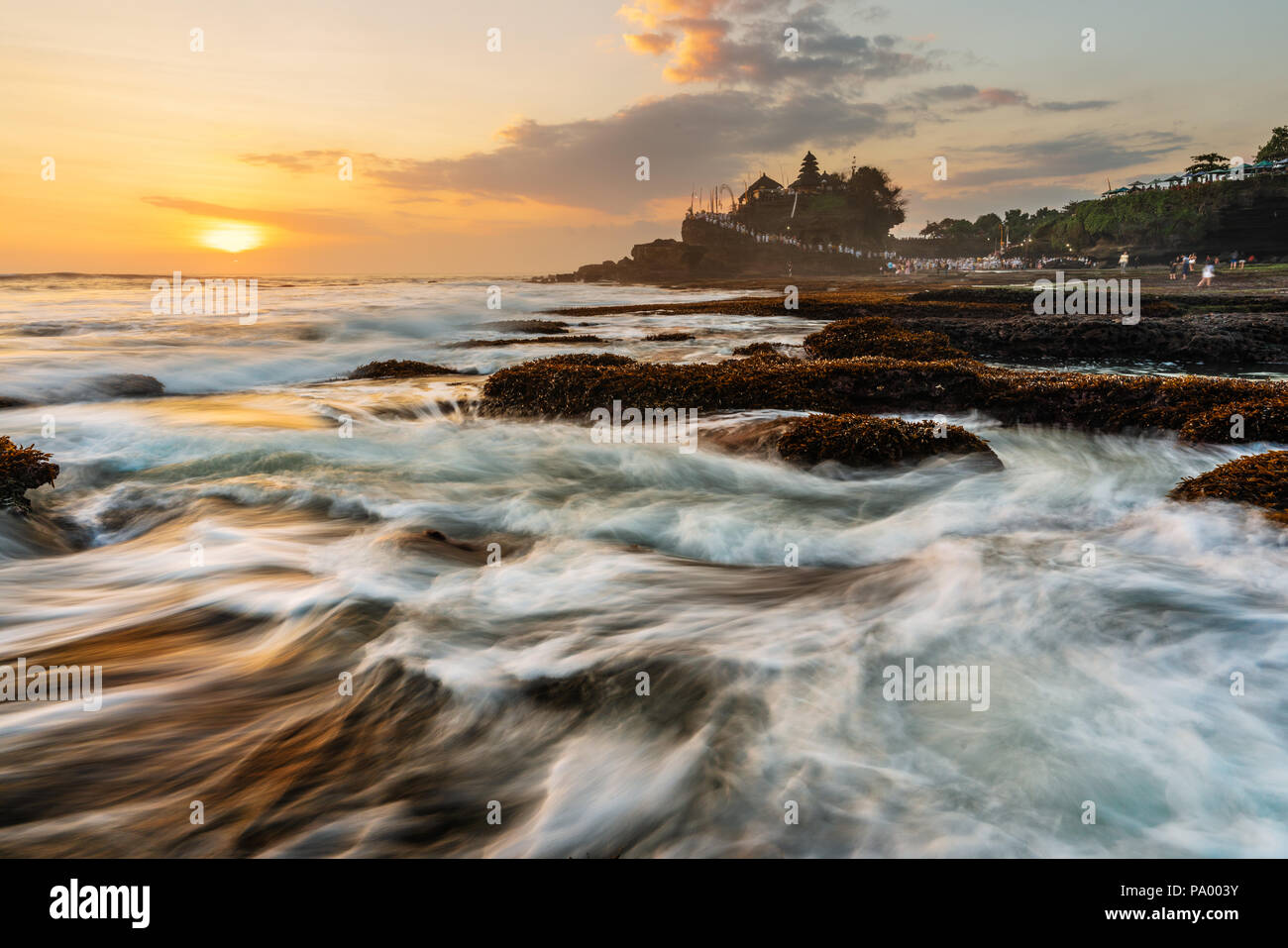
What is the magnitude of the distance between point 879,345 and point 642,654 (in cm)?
1063

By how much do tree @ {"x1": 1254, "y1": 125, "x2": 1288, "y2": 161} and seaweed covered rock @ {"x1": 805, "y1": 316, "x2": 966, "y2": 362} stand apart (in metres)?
117

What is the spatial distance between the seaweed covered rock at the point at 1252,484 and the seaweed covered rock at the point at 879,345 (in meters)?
7.37

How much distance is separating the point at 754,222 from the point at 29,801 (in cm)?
17506

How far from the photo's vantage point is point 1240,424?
6.60 metres

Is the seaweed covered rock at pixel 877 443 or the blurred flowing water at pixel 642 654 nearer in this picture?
the blurred flowing water at pixel 642 654

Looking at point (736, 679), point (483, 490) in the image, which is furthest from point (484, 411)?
point (736, 679)

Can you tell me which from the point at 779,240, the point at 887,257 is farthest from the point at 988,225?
the point at 779,240

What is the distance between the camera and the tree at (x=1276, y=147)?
92188mm

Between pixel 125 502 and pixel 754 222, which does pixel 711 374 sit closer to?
pixel 125 502

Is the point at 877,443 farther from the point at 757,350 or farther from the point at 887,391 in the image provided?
the point at 757,350

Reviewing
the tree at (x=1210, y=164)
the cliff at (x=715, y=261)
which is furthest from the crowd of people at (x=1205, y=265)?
the cliff at (x=715, y=261)

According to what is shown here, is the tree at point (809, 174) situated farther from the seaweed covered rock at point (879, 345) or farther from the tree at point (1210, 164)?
the seaweed covered rock at point (879, 345)

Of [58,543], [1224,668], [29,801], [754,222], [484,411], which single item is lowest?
[29,801]
